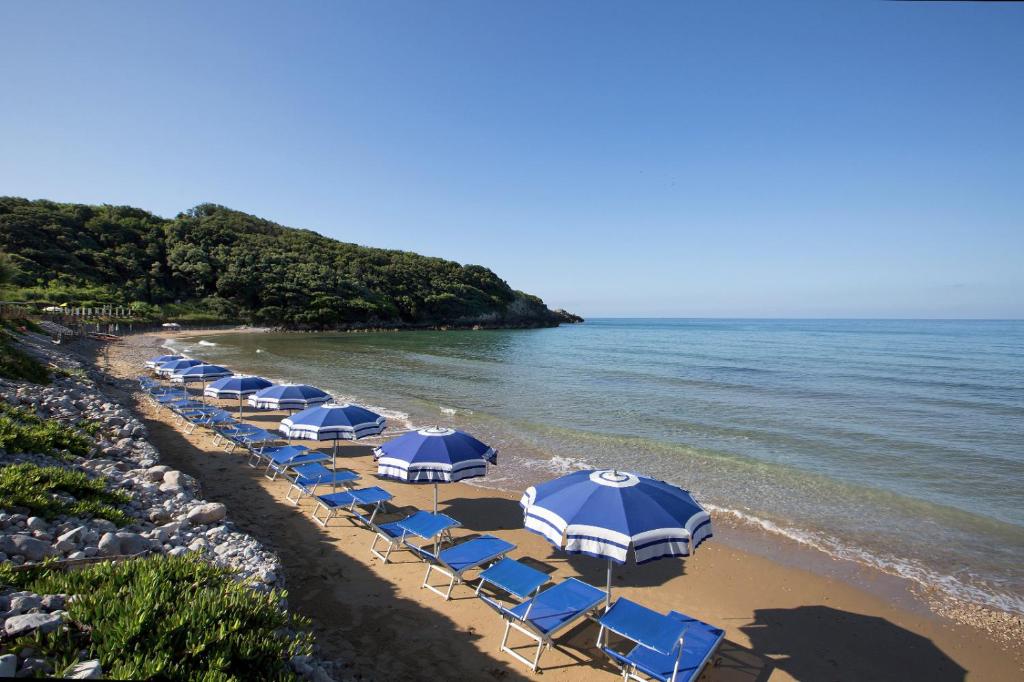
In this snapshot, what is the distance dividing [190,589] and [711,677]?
541cm

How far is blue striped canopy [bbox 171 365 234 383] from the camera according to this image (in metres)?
17.0

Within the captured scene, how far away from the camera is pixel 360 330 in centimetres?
8606

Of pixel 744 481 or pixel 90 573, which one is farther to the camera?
pixel 744 481

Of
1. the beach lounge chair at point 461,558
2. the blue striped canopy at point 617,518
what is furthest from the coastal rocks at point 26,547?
the blue striped canopy at point 617,518

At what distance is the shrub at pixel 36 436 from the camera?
24.7 ft

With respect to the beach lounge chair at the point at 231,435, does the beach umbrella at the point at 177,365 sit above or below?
above

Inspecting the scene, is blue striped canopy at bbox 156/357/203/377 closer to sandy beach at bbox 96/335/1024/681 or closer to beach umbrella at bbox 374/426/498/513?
sandy beach at bbox 96/335/1024/681

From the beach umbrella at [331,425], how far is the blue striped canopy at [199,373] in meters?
9.42

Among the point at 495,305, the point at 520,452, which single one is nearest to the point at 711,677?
the point at 520,452

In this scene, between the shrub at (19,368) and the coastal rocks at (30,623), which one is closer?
the coastal rocks at (30,623)

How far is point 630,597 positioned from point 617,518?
2715 millimetres

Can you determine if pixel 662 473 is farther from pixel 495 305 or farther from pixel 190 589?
pixel 495 305

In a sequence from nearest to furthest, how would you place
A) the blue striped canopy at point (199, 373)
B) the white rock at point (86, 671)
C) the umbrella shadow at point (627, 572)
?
1. the white rock at point (86, 671)
2. the umbrella shadow at point (627, 572)
3. the blue striped canopy at point (199, 373)

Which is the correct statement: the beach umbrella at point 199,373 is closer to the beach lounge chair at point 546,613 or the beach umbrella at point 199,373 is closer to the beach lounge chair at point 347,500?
the beach lounge chair at point 347,500
